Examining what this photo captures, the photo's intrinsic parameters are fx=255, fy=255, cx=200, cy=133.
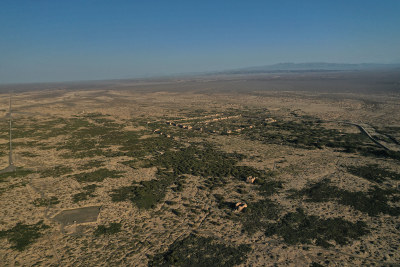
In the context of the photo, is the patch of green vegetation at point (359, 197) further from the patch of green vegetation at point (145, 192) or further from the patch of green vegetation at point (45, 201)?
the patch of green vegetation at point (45, 201)

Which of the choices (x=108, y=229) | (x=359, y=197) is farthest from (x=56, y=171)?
(x=359, y=197)

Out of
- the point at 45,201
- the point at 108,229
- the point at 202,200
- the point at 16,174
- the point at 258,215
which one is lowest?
the point at 258,215

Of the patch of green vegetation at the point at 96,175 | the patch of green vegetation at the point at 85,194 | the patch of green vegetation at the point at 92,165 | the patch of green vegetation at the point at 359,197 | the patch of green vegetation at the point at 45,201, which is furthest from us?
the patch of green vegetation at the point at 92,165

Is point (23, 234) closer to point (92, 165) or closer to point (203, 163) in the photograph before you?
point (92, 165)

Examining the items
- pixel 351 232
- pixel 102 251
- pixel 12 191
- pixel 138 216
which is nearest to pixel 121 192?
pixel 138 216

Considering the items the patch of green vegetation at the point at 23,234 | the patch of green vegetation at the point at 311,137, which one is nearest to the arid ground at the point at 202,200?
the patch of green vegetation at the point at 23,234

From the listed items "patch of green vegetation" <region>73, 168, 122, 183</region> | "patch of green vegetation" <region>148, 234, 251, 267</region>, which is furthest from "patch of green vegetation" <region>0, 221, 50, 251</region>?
"patch of green vegetation" <region>148, 234, 251, 267</region>

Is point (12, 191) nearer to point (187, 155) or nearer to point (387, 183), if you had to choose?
point (187, 155)
